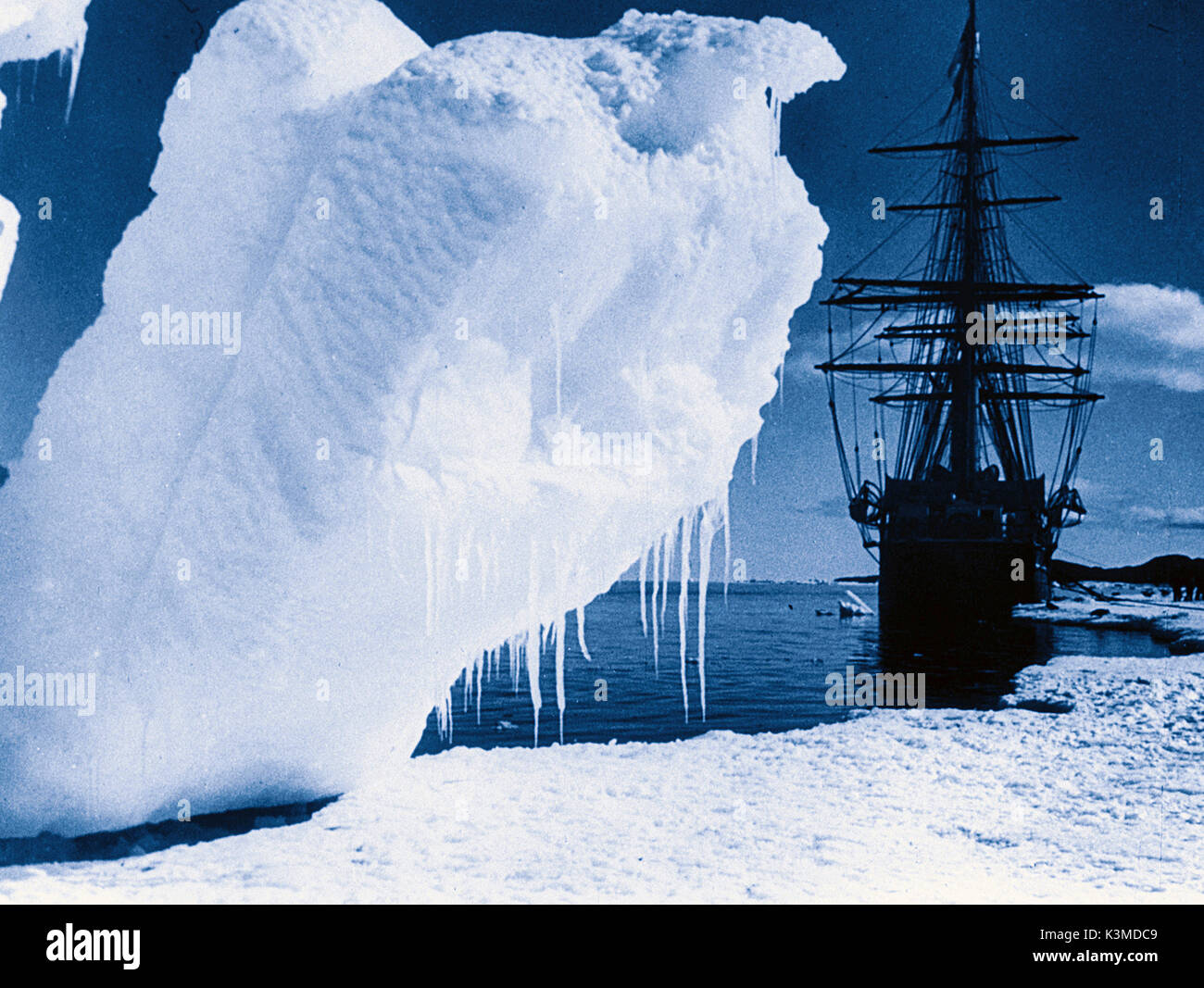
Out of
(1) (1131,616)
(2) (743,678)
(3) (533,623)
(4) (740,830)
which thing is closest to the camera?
(4) (740,830)

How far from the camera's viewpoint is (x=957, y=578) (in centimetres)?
3519

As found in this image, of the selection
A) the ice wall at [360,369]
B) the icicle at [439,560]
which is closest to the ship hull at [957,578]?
the ice wall at [360,369]

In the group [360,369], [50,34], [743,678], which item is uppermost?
[50,34]

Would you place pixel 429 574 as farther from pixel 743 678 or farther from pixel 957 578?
pixel 957 578

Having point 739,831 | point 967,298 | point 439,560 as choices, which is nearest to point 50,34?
point 439,560

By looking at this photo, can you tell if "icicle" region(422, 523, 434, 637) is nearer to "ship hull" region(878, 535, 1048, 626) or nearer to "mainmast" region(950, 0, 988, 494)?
"mainmast" region(950, 0, 988, 494)

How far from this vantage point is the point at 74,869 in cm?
484

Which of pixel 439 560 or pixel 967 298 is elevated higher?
pixel 967 298

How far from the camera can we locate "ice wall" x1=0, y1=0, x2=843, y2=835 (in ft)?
16.7

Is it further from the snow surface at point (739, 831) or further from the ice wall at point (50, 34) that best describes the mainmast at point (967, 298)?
the ice wall at point (50, 34)

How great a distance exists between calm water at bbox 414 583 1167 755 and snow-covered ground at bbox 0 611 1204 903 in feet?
9.97

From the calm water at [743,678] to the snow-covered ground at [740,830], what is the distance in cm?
304

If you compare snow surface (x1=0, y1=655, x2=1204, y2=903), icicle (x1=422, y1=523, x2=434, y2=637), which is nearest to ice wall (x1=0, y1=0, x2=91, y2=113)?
icicle (x1=422, y1=523, x2=434, y2=637)

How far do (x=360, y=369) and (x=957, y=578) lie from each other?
33.2 m
